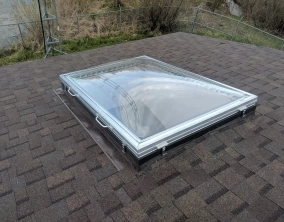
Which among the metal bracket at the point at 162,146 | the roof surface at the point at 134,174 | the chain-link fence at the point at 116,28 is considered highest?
the metal bracket at the point at 162,146

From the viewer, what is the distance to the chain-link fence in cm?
749

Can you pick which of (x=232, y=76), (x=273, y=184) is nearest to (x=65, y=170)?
(x=273, y=184)

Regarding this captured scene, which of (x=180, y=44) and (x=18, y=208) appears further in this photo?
(x=180, y=44)

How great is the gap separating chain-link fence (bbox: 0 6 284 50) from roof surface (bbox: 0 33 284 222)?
575 cm

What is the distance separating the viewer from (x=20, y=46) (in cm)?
729

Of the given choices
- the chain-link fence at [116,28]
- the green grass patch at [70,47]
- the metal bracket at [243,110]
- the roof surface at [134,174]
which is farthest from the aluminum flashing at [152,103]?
the chain-link fence at [116,28]

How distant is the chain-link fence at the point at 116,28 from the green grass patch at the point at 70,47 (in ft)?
0.85

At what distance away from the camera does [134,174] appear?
1.64 metres

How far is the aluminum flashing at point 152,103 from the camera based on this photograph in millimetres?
1739

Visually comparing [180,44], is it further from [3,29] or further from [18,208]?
[3,29]

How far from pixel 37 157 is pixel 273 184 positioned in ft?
5.75

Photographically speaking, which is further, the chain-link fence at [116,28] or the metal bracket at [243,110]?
the chain-link fence at [116,28]

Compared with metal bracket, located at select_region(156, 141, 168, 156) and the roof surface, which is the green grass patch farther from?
metal bracket, located at select_region(156, 141, 168, 156)

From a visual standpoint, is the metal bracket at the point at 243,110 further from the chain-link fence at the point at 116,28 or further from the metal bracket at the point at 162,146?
the chain-link fence at the point at 116,28
